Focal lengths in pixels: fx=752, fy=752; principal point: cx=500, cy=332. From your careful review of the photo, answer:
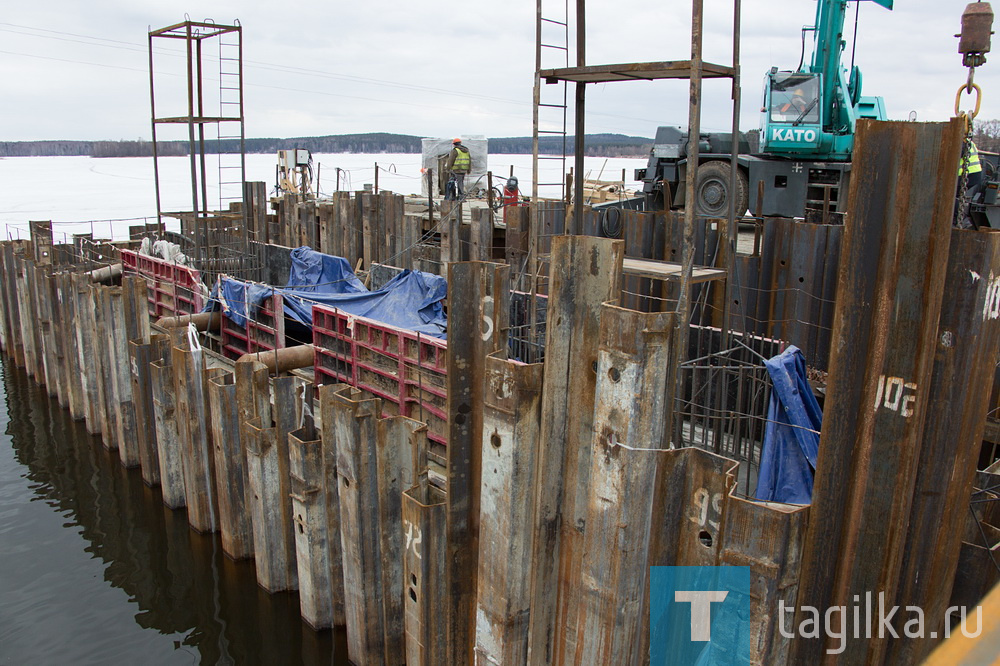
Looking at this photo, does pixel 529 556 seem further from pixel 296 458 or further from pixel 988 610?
pixel 988 610

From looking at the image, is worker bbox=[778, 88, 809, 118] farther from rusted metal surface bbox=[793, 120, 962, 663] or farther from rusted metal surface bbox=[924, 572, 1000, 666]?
rusted metal surface bbox=[924, 572, 1000, 666]

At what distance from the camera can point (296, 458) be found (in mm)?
9156

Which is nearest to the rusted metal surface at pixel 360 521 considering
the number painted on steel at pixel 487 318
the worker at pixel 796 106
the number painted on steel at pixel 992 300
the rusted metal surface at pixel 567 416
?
the number painted on steel at pixel 487 318

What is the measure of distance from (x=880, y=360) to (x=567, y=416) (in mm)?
2247

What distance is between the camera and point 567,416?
232 inches

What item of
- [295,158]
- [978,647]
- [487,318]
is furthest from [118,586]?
[295,158]

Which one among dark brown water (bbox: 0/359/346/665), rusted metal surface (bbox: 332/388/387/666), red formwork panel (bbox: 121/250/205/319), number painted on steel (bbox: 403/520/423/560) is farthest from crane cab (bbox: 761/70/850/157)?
red formwork panel (bbox: 121/250/205/319)

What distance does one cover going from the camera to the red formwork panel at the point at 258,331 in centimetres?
1509

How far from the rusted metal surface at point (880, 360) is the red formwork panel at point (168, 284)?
15.3 meters

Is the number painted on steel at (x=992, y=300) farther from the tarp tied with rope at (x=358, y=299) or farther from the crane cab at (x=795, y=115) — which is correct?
the crane cab at (x=795, y=115)

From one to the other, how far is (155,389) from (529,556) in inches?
339

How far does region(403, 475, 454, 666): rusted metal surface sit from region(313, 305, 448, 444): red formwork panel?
3752 mm

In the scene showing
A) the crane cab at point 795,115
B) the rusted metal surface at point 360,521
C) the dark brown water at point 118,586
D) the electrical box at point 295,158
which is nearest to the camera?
the rusted metal surface at point 360,521

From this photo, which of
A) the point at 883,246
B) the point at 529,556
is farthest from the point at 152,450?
the point at 883,246
